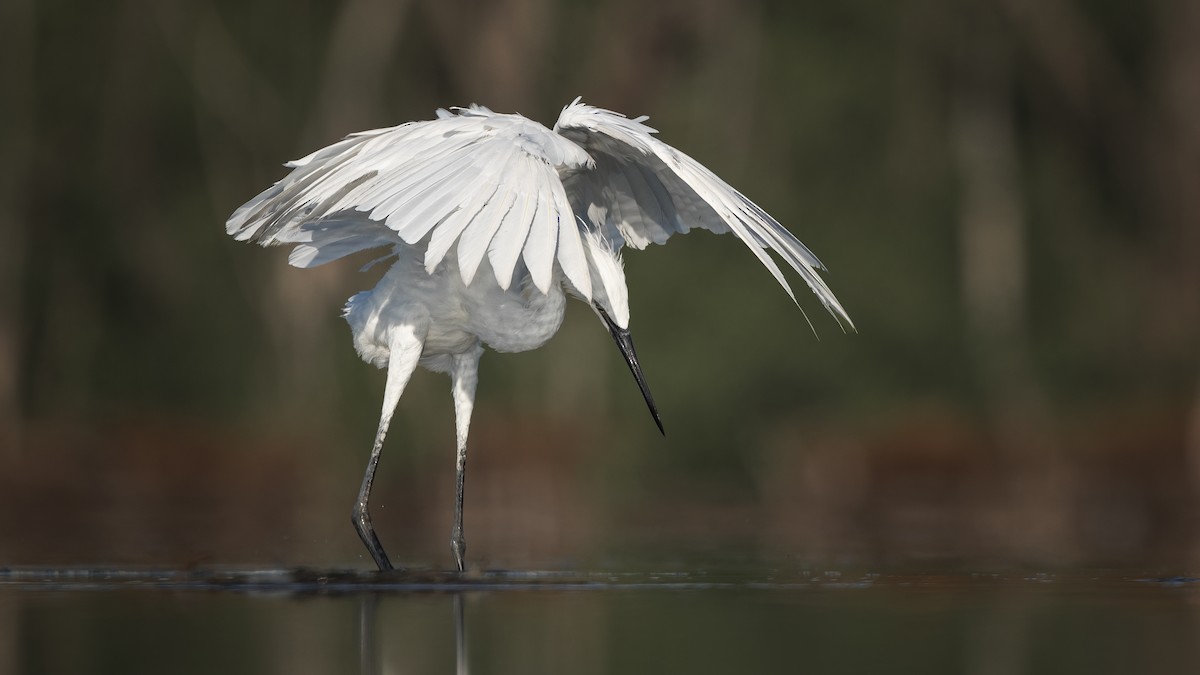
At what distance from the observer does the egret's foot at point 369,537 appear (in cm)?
709

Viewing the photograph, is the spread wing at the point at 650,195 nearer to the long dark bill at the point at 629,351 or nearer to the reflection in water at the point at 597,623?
the long dark bill at the point at 629,351

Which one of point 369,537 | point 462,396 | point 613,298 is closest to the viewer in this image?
point 613,298

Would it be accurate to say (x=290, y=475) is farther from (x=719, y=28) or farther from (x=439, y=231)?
(x=439, y=231)

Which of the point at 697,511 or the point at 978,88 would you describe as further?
the point at 978,88

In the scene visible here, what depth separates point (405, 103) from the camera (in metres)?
15.0

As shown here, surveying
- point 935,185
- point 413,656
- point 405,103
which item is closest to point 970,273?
point 935,185

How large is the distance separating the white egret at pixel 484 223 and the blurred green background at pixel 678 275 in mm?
3683

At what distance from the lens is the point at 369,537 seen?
729cm

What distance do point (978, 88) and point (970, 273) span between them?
176 centimetres

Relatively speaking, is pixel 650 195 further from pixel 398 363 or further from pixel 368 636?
pixel 368 636

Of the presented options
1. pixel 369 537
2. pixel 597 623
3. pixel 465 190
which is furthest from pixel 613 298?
pixel 597 623

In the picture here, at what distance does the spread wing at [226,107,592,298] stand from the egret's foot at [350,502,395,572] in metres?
1.21

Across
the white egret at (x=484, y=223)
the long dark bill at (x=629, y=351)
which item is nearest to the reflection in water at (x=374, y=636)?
the white egret at (x=484, y=223)

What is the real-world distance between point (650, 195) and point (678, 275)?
258 inches
